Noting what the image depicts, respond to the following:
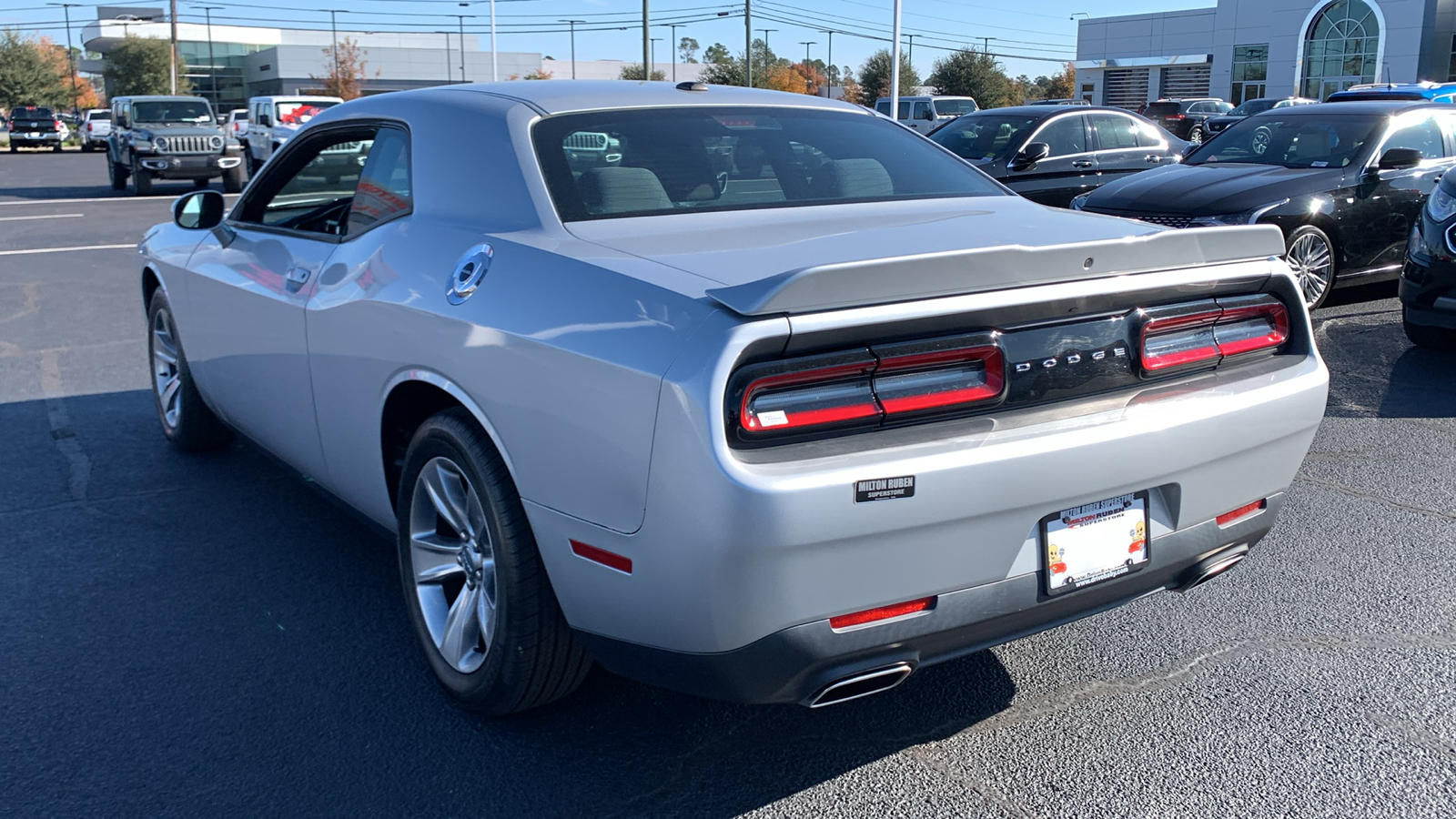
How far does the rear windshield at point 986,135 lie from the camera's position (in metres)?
12.7

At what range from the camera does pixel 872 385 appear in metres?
2.41

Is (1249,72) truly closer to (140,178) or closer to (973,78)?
(973,78)

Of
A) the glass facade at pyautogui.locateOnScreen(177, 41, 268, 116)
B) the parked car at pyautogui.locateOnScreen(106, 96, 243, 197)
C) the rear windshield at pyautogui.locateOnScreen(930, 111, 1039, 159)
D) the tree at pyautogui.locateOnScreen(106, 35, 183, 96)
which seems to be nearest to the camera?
the rear windshield at pyautogui.locateOnScreen(930, 111, 1039, 159)

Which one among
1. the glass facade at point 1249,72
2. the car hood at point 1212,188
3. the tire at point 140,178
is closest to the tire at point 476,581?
the car hood at point 1212,188

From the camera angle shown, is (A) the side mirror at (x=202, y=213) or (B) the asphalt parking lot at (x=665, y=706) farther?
(A) the side mirror at (x=202, y=213)

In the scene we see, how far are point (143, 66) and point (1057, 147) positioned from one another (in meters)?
93.8

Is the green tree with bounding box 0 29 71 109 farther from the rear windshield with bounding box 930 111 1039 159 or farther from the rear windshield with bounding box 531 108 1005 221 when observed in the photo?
the rear windshield with bounding box 531 108 1005 221

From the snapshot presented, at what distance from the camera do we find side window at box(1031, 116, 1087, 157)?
12523 millimetres

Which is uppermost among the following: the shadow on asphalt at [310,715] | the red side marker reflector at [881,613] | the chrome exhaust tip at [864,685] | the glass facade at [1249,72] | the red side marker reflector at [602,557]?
the glass facade at [1249,72]

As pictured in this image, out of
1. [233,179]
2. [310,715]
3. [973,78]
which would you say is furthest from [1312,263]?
[973,78]

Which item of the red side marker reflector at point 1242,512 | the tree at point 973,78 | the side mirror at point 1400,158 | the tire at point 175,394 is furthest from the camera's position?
the tree at point 973,78

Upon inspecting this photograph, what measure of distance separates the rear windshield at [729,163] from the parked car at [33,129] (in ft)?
179

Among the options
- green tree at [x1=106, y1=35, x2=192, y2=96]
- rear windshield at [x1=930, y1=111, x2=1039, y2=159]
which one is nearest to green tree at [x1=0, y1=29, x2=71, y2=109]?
green tree at [x1=106, y1=35, x2=192, y2=96]

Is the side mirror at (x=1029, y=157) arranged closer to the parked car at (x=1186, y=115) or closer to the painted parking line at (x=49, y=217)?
the painted parking line at (x=49, y=217)
